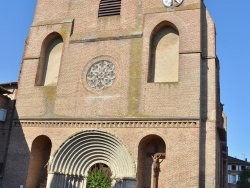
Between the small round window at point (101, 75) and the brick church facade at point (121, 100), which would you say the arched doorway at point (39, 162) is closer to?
the brick church facade at point (121, 100)

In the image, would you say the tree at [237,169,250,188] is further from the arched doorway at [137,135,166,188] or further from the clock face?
the clock face

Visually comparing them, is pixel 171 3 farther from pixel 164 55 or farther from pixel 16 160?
pixel 16 160

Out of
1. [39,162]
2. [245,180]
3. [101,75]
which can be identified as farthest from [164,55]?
[245,180]

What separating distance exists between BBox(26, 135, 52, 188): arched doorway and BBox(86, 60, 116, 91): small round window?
4.35m

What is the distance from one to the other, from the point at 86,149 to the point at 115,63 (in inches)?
213

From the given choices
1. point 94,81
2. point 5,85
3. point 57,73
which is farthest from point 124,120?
point 5,85

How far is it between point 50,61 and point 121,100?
655 centimetres

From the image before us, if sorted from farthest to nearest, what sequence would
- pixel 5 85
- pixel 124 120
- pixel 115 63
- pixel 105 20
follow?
pixel 5 85, pixel 105 20, pixel 115 63, pixel 124 120

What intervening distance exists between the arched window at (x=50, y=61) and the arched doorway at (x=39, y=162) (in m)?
3.83

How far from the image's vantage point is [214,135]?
17.6 metres

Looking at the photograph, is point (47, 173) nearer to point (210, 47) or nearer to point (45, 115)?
point (45, 115)

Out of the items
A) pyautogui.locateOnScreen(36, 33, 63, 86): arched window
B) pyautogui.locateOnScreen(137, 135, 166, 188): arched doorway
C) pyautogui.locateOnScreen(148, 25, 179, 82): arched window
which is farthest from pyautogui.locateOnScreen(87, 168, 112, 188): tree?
pyautogui.locateOnScreen(36, 33, 63, 86): arched window

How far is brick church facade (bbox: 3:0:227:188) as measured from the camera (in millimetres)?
17875

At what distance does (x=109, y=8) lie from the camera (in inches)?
888
